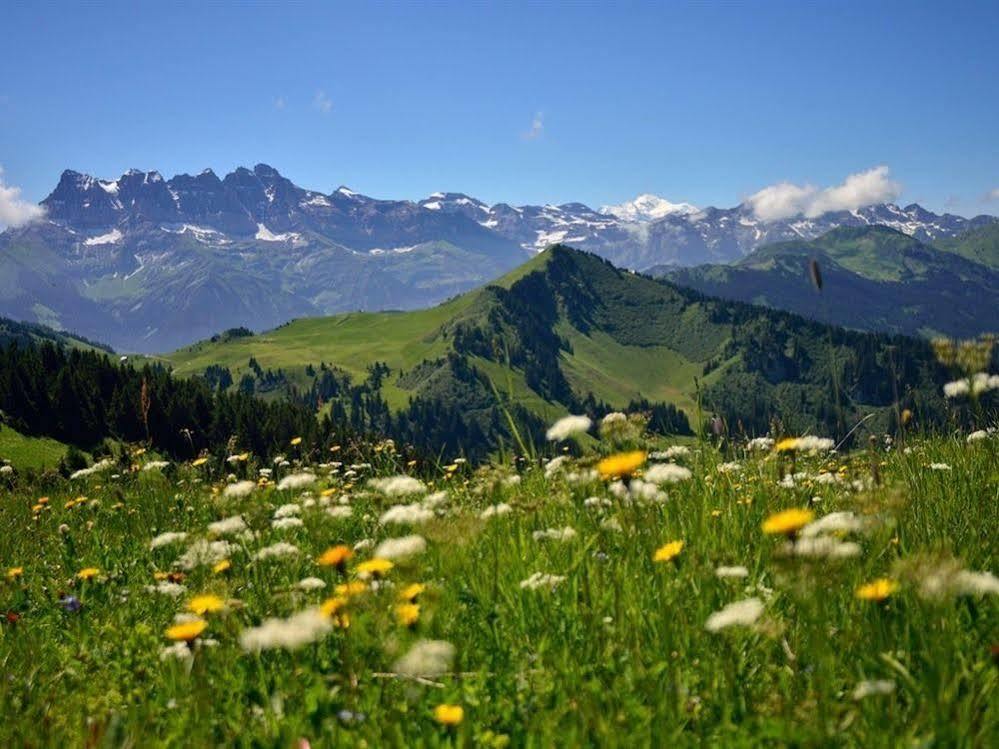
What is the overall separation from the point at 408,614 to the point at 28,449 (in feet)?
251

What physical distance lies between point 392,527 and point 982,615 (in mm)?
4585

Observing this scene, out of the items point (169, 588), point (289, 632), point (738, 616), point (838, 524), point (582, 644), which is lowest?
point (169, 588)

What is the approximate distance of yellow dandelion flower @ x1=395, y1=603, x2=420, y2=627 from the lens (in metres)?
3.58

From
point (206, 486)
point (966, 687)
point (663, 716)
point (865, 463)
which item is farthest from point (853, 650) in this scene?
point (206, 486)

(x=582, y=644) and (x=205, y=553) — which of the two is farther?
(x=205, y=553)

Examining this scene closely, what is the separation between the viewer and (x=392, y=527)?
22.2ft

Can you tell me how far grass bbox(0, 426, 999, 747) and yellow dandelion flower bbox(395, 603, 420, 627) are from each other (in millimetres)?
49

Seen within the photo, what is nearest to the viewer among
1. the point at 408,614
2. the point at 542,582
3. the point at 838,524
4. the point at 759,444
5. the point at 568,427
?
the point at 408,614

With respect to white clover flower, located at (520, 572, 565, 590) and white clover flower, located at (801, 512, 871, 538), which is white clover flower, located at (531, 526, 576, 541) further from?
white clover flower, located at (801, 512, 871, 538)

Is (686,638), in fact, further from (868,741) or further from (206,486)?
(206,486)

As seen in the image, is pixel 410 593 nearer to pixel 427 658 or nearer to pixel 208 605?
pixel 427 658

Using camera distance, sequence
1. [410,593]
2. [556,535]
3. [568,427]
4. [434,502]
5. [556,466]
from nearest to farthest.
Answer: [410,593], [568,427], [556,535], [434,502], [556,466]

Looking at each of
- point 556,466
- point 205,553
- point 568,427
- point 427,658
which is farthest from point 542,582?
point 556,466

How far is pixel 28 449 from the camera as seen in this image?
220ft
